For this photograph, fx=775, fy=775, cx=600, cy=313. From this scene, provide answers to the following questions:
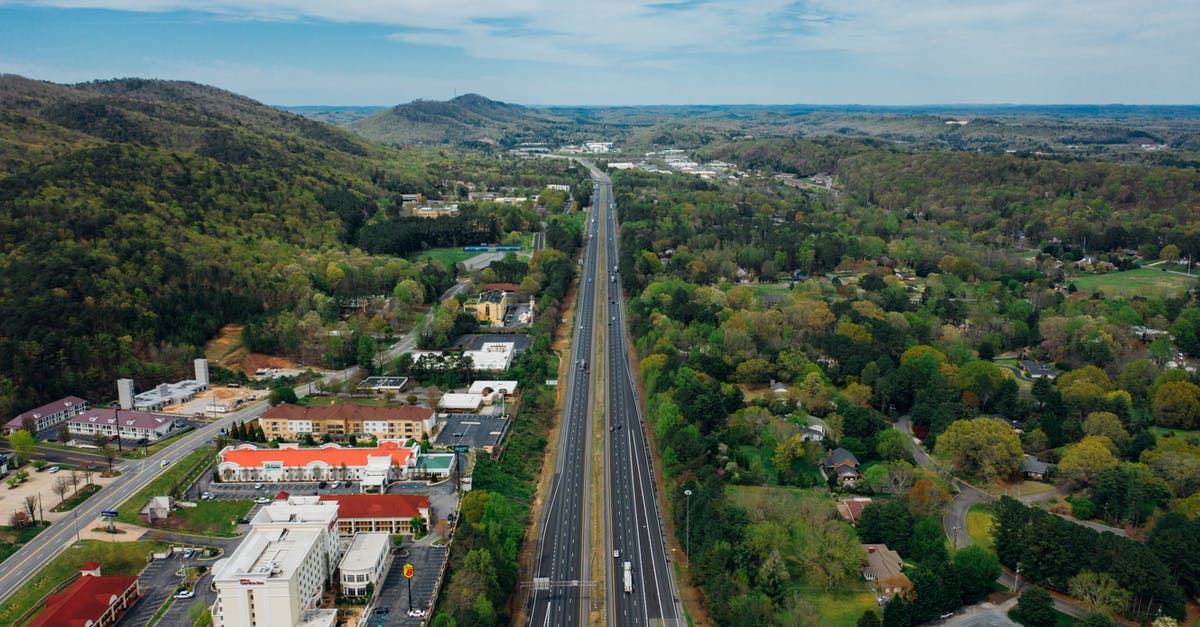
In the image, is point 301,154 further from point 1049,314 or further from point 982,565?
point 982,565

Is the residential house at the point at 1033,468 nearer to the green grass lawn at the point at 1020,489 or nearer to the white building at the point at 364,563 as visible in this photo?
the green grass lawn at the point at 1020,489

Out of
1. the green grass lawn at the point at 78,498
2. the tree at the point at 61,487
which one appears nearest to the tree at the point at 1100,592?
the green grass lawn at the point at 78,498

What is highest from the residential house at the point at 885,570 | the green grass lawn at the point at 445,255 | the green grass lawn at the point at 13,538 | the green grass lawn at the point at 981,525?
the green grass lawn at the point at 445,255

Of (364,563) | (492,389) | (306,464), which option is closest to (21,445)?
(306,464)

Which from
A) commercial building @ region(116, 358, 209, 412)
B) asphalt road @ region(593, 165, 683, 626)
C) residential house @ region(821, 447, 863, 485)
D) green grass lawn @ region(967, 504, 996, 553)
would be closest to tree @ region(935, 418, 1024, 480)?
green grass lawn @ region(967, 504, 996, 553)

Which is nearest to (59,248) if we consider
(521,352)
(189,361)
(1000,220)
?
(189,361)

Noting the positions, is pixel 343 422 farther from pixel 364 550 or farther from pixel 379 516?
pixel 364 550

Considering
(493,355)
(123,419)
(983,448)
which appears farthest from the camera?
(493,355)
